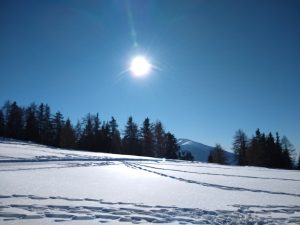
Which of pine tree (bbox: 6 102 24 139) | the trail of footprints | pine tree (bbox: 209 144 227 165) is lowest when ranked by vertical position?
the trail of footprints

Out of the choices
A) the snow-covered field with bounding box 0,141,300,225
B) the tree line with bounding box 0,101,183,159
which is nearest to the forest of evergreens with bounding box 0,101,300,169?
the tree line with bounding box 0,101,183,159

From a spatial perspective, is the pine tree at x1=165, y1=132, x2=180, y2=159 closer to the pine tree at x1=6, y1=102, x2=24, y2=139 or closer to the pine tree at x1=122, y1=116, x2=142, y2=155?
the pine tree at x1=122, y1=116, x2=142, y2=155

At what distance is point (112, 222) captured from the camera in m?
6.27

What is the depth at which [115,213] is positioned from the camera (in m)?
6.95

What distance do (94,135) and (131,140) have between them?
9.01m

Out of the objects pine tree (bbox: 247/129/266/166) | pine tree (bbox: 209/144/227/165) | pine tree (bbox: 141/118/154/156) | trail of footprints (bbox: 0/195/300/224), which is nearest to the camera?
trail of footprints (bbox: 0/195/300/224)

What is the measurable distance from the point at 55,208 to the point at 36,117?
76.1 m

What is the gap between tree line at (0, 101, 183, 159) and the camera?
68.9 meters

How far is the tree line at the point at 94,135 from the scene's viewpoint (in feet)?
226

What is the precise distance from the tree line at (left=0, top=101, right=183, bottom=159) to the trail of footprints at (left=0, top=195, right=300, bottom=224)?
198ft

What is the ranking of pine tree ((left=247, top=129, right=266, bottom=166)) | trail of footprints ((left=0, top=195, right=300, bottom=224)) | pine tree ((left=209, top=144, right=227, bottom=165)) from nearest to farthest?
trail of footprints ((left=0, top=195, right=300, bottom=224)), pine tree ((left=247, top=129, right=266, bottom=166)), pine tree ((left=209, top=144, right=227, bottom=165))

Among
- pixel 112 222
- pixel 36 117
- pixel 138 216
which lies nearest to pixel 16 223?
pixel 112 222

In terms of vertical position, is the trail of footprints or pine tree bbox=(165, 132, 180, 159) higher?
pine tree bbox=(165, 132, 180, 159)

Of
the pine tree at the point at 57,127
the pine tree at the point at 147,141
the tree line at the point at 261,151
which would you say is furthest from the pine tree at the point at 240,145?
the pine tree at the point at 57,127
